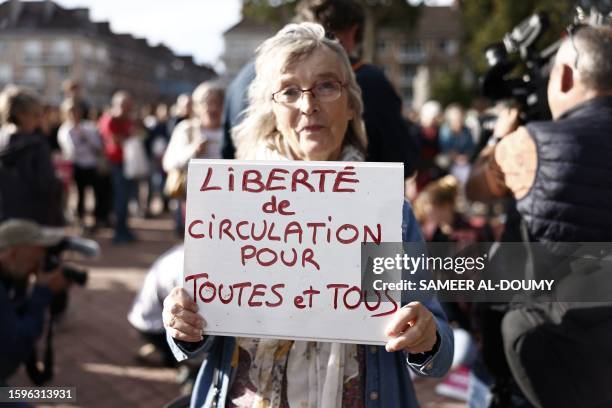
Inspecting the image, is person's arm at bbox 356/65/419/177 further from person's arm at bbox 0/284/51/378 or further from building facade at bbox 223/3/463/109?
building facade at bbox 223/3/463/109

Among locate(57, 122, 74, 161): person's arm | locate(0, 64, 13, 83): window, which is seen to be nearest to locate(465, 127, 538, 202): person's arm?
locate(57, 122, 74, 161): person's arm

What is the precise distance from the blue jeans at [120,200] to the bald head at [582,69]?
20.5 feet

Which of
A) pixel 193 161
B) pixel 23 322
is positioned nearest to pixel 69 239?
pixel 23 322

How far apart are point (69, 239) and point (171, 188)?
39.8 inches

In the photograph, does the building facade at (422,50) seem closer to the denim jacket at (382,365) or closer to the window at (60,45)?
the window at (60,45)

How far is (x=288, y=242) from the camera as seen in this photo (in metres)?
1.33

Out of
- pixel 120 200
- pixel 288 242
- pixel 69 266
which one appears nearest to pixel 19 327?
pixel 69 266

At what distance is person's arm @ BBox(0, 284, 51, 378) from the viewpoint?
7.70 feet

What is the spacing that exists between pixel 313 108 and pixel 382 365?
0.69 m

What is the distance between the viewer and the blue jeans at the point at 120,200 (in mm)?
7246

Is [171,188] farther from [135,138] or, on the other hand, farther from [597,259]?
[135,138]

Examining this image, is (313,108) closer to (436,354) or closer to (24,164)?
(436,354)

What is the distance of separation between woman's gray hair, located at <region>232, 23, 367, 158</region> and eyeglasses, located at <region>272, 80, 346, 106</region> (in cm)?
5

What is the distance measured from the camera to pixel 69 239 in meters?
3.77
